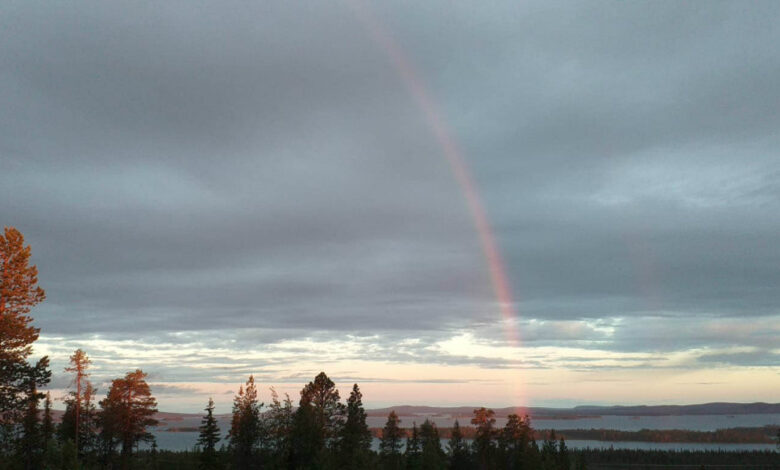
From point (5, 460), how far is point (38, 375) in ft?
86.9

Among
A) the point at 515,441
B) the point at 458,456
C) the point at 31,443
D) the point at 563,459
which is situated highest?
the point at 31,443

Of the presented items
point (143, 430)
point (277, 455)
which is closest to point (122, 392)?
point (143, 430)

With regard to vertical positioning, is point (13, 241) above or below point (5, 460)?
above

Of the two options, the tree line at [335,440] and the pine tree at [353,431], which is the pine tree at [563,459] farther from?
the pine tree at [353,431]

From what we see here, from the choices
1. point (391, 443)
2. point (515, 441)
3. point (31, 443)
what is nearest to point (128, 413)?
point (31, 443)

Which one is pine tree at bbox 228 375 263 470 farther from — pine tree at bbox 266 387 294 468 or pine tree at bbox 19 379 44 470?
pine tree at bbox 19 379 44 470

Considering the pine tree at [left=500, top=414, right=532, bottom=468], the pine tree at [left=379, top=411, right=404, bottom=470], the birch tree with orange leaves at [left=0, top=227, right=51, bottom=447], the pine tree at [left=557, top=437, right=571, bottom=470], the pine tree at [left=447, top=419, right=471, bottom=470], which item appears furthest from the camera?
the pine tree at [left=557, top=437, right=571, bottom=470]

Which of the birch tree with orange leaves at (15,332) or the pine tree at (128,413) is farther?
the pine tree at (128,413)

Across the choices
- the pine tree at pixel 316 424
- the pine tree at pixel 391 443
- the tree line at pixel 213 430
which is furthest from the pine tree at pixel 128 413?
the pine tree at pixel 391 443

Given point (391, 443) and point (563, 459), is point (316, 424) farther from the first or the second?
point (563, 459)

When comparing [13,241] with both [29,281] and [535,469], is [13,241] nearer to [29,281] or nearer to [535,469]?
[29,281]

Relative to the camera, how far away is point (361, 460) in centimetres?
8150

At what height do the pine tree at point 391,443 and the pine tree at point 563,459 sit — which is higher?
the pine tree at point 391,443

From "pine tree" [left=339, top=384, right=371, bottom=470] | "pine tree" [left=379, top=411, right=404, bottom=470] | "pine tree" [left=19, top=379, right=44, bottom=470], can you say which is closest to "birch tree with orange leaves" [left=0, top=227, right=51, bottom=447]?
"pine tree" [left=19, top=379, right=44, bottom=470]
